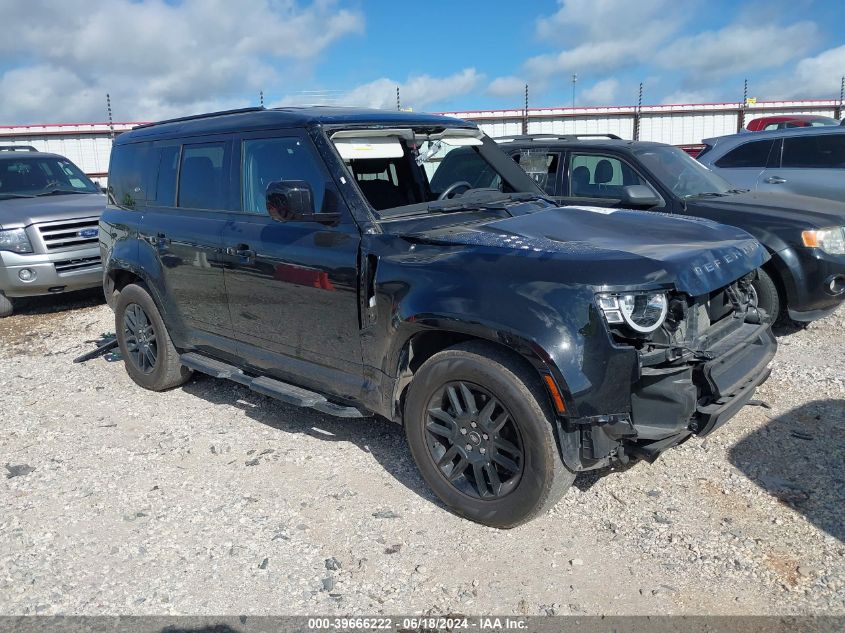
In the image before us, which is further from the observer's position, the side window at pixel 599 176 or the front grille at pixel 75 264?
the front grille at pixel 75 264

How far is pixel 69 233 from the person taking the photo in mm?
8141

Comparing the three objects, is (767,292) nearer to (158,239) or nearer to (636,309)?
(636,309)

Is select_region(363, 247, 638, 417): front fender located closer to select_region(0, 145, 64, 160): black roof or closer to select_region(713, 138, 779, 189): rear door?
select_region(713, 138, 779, 189): rear door

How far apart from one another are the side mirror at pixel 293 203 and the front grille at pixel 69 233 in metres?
5.51

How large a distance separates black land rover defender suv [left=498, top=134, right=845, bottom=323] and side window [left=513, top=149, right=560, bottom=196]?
1 centimetres

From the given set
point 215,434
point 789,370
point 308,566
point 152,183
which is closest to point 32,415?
point 215,434

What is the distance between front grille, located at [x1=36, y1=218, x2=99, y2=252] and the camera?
8.02 m

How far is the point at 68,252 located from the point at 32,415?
356cm

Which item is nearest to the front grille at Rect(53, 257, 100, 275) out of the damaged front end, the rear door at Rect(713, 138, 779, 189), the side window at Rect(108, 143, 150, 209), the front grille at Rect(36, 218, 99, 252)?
the front grille at Rect(36, 218, 99, 252)

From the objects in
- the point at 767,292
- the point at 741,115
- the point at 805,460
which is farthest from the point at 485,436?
the point at 741,115

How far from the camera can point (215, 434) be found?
182 inches

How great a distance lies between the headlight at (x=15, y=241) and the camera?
25.9 feet

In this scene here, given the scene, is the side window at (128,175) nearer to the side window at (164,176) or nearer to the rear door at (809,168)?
the side window at (164,176)

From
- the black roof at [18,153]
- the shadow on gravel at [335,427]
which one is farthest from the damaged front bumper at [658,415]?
the black roof at [18,153]
